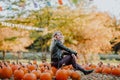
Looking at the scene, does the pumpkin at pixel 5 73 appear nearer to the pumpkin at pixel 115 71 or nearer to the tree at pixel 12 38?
the pumpkin at pixel 115 71

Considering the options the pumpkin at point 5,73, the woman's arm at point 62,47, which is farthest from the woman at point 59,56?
the pumpkin at point 5,73

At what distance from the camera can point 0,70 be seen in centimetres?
411

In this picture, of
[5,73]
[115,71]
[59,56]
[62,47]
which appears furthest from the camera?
[115,71]

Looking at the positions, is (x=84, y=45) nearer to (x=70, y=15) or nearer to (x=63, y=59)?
(x=70, y=15)

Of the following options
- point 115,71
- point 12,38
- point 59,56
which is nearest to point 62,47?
point 59,56

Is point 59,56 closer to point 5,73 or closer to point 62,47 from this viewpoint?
point 62,47

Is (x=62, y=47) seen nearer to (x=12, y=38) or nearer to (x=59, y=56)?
(x=59, y=56)

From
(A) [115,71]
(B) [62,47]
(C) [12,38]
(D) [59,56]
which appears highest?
(B) [62,47]

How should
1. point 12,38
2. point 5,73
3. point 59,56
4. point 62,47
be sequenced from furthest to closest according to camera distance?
point 12,38 < point 59,56 < point 62,47 < point 5,73

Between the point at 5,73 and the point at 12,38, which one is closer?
the point at 5,73

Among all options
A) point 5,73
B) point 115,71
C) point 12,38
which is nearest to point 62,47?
point 5,73

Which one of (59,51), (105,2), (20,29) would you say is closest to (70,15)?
(20,29)

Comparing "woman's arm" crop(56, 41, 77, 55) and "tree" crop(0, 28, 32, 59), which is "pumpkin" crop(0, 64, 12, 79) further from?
"tree" crop(0, 28, 32, 59)

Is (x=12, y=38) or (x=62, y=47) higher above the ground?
(x=62, y=47)
